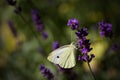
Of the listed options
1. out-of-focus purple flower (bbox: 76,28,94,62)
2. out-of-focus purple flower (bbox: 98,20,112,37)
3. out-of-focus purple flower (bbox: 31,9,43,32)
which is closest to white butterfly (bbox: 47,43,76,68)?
out-of-focus purple flower (bbox: 76,28,94,62)

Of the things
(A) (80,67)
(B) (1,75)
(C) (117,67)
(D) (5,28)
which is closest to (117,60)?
(C) (117,67)

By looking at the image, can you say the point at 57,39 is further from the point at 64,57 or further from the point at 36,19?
the point at 64,57

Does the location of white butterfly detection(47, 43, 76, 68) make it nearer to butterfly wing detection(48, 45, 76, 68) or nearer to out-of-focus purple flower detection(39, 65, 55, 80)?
butterfly wing detection(48, 45, 76, 68)

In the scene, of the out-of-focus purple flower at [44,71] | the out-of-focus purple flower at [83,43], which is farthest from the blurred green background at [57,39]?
the out-of-focus purple flower at [83,43]

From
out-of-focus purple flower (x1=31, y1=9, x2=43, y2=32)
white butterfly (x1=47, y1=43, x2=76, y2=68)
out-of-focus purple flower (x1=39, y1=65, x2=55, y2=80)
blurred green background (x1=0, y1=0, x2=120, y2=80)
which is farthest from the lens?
blurred green background (x1=0, y1=0, x2=120, y2=80)

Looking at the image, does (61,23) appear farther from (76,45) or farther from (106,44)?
(76,45)

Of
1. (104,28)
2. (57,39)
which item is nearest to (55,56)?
(104,28)
